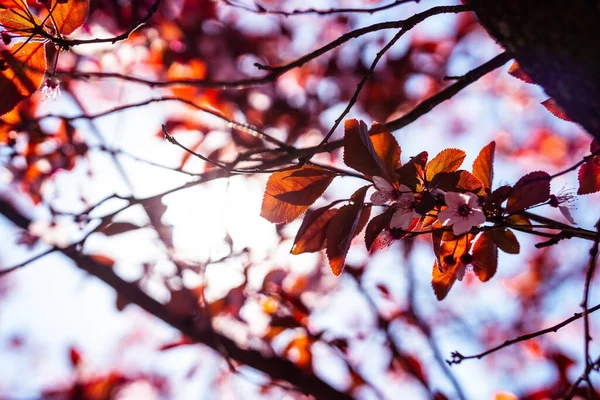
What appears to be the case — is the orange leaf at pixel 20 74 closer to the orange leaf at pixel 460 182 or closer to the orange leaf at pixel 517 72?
the orange leaf at pixel 460 182

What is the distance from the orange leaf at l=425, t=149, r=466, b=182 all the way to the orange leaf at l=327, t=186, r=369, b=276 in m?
0.13

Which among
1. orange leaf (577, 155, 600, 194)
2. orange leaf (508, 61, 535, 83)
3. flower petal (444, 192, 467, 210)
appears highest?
orange leaf (508, 61, 535, 83)

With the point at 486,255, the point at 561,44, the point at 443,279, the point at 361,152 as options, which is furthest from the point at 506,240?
the point at 561,44

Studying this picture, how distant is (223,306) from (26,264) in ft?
3.73

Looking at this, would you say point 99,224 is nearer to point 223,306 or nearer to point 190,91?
point 223,306

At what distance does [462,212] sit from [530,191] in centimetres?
13

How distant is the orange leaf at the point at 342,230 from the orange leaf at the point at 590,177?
1.42 ft

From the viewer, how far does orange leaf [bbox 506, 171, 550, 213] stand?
2.79 feet

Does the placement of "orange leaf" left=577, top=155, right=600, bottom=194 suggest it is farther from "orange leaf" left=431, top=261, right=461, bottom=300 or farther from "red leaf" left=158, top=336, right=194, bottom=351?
"red leaf" left=158, top=336, right=194, bottom=351

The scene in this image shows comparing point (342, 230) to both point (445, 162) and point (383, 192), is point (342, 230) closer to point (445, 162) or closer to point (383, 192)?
point (383, 192)

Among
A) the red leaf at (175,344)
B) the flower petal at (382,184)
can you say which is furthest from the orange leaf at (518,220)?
the red leaf at (175,344)

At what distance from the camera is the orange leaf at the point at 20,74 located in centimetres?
101

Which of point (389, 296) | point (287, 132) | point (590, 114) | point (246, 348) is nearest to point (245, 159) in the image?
point (590, 114)

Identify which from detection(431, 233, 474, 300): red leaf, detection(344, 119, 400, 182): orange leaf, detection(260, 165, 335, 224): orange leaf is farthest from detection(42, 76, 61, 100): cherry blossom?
detection(431, 233, 474, 300): red leaf
